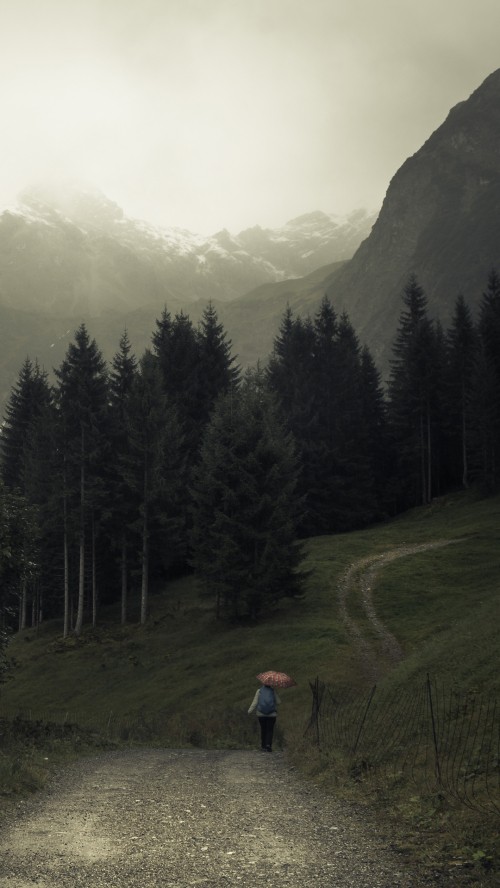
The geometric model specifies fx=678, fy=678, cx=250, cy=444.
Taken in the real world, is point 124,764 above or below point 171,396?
below

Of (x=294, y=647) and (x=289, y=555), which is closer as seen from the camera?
(x=294, y=647)

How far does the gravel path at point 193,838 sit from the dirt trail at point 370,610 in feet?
58.0

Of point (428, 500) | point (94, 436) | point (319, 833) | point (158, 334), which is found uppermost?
point (158, 334)

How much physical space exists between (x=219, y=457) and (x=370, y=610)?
45.2 feet

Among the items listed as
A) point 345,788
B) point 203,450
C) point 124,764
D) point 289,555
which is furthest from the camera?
point 203,450

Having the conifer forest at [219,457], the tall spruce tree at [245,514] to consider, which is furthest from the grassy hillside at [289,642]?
the conifer forest at [219,457]

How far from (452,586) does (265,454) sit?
14.7 metres

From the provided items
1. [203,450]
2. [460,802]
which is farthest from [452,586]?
[460,802]

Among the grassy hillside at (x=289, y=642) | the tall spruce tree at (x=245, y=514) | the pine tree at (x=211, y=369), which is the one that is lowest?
the grassy hillside at (x=289, y=642)

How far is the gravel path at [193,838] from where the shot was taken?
8.02 metres

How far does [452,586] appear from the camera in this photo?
4312cm

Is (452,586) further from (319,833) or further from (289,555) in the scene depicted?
(319,833)

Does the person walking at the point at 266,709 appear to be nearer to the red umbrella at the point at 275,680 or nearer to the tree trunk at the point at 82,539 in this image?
the red umbrella at the point at 275,680

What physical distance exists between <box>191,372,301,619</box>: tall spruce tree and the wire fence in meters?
20.5
